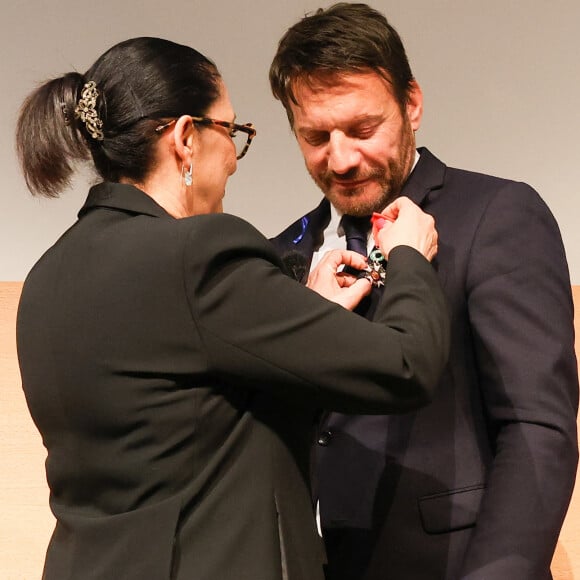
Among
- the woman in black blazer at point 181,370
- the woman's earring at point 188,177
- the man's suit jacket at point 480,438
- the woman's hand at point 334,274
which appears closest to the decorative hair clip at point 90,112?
the woman in black blazer at point 181,370

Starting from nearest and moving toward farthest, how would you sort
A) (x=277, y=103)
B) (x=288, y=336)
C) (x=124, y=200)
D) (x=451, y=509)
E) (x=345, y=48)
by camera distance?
1. (x=288, y=336)
2. (x=124, y=200)
3. (x=451, y=509)
4. (x=345, y=48)
5. (x=277, y=103)

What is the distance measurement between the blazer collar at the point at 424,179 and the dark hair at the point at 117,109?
0.32m

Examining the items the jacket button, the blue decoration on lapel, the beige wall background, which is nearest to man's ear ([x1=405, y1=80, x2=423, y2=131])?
the blue decoration on lapel

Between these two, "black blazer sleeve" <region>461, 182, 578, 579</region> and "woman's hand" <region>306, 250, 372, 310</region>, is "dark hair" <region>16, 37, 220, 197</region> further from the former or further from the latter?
"black blazer sleeve" <region>461, 182, 578, 579</region>

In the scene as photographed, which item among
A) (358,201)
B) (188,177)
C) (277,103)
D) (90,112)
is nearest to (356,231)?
(358,201)

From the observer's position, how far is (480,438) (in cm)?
122

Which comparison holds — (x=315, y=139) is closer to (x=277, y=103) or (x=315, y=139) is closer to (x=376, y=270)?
Result: (x=376, y=270)

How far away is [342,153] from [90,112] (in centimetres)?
38

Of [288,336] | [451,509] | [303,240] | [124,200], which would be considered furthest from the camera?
[303,240]

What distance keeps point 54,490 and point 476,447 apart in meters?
0.52

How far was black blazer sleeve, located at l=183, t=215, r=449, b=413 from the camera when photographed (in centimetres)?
97

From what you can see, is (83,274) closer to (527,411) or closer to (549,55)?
(527,411)

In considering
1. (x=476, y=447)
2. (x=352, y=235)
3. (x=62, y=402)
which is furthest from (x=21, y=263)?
(x=476, y=447)

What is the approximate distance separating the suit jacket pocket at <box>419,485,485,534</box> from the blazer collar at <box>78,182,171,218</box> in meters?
0.49
